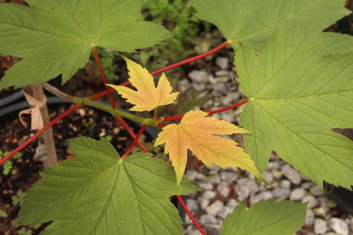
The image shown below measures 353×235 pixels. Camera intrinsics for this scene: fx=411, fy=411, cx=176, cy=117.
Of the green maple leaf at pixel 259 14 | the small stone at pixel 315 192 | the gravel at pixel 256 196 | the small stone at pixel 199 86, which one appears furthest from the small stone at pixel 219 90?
the green maple leaf at pixel 259 14

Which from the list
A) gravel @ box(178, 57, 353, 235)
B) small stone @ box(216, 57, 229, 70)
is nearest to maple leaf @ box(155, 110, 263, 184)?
gravel @ box(178, 57, 353, 235)

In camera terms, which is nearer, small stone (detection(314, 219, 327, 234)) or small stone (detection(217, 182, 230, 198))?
small stone (detection(314, 219, 327, 234))

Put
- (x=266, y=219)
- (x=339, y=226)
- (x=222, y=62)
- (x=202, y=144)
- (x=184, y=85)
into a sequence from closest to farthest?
(x=202, y=144)
(x=266, y=219)
(x=339, y=226)
(x=184, y=85)
(x=222, y=62)

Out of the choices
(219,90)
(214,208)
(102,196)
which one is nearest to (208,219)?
(214,208)

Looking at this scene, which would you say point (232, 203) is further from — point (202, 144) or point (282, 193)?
point (202, 144)

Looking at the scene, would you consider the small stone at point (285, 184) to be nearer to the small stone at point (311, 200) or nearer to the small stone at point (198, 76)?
the small stone at point (311, 200)

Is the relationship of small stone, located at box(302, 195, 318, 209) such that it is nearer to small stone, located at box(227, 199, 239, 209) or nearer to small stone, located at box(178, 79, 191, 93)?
small stone, located at box(227, 199, 239, 209)
